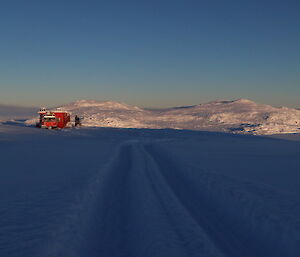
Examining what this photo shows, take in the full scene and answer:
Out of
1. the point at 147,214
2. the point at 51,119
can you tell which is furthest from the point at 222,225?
the point at 51,119

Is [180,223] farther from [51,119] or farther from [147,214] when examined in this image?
[51,119]

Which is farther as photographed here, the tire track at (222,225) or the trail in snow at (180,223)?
the tire track at (222,225)

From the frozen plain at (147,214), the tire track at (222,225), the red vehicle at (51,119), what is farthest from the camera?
the red vehicle at (51,119)

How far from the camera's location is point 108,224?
625 cm

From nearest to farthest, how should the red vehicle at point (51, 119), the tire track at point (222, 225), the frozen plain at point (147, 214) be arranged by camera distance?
the frozen plain at point (147, 214) < the tire track at point (222, 225) < the red vehicle at point (51, 119)

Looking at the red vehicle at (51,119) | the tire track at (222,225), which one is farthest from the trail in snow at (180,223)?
the red vehicle at (51,119)

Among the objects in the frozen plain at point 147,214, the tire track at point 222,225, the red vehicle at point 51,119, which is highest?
the red vehicle at point 51,119

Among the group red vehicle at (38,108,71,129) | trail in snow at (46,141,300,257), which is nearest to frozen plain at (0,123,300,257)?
trail in snow at (46,141,300,257)

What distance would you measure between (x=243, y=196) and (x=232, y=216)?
4.05ft

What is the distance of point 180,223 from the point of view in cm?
627

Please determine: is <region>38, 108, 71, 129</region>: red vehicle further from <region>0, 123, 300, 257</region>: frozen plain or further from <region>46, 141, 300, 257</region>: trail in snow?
<region>46, 141, 300, 257</region>: trail in snow

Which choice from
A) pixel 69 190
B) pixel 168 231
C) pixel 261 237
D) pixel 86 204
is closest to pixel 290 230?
pixel 261 237

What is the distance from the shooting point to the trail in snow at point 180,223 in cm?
518

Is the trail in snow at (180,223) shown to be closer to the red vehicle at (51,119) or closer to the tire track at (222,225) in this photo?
the tire track at (222,225)
